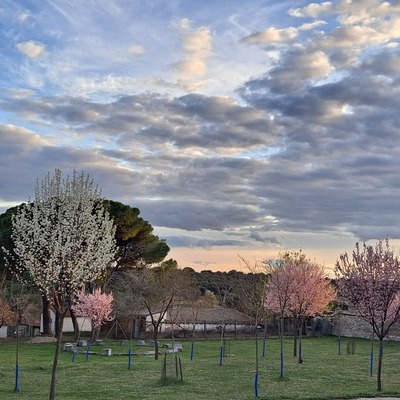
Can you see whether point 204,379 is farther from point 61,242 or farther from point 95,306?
point 95,306

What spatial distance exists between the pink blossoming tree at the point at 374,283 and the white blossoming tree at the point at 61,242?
33.6ft

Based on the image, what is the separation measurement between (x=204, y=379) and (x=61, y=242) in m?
11.2

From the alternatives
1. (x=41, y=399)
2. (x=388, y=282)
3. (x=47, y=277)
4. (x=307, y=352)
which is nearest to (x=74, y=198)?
(x=47, y=277)

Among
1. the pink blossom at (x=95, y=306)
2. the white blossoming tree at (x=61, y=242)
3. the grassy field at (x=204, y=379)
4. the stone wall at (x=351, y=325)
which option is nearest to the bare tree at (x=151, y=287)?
the pink blossom at (x=95, y=306)

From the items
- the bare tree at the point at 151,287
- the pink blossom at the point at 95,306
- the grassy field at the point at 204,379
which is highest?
the bare tree at the point at 151,287

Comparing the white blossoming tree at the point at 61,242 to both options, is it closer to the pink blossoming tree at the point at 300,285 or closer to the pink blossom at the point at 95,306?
the pink blossoming tree at the point at 300,285

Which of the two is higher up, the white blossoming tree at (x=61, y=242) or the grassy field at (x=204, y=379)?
the white blossoming tree at (x=61, y=242)

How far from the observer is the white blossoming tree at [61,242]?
54.1 ft

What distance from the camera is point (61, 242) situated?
16.4 meters

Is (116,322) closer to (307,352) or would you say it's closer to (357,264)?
(307,352)

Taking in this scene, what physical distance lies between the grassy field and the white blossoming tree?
514 centimetres

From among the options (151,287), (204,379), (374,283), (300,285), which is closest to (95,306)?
(151,287)

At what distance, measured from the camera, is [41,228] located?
55.1 feet

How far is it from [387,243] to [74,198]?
40.7 ft
